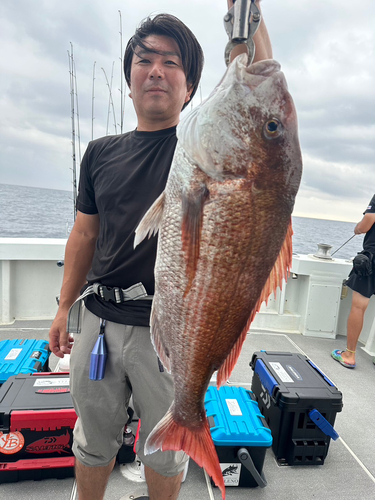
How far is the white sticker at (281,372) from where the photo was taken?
8.79 feet

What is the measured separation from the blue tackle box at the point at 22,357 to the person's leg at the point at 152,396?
58.2 inches

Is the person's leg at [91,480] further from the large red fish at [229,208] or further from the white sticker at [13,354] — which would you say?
the white sticker at [13,354]

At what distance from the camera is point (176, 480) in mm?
1759

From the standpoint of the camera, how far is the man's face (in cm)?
160

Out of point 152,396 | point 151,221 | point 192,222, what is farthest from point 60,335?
point 192,222

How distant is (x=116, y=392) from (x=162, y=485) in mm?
527

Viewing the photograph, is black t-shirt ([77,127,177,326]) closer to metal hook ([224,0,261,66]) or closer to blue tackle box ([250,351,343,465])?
metal hook ([224,0,261,66])

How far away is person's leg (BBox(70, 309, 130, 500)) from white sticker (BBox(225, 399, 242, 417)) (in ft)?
3.07

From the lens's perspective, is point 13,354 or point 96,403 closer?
point 96,403

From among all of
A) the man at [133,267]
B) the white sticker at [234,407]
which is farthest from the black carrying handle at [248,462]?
the man at [133,267]

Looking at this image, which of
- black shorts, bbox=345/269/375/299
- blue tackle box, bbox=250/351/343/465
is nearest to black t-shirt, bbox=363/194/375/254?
black shorts, bbox=345/269/375/299

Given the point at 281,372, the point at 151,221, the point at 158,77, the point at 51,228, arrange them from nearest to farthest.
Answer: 1. the point at 151,221
2. the point at 158,77
3. the point at 281,372
4. the point at 51,228

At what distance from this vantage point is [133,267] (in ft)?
5.36

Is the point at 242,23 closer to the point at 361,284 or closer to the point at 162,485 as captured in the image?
the point at 162,485
